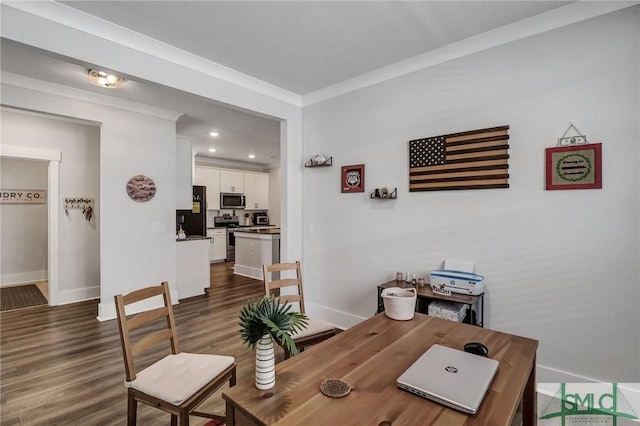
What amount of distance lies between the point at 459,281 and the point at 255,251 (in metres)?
4.38

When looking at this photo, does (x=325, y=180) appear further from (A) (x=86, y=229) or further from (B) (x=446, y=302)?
(A) (x=86, y=229)

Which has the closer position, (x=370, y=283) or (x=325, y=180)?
(x=370, y=283)

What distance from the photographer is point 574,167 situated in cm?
208

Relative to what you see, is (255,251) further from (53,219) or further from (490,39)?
(490,39)

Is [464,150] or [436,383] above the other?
[464,150]

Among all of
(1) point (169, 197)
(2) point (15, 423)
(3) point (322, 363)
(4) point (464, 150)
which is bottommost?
(2) point (15, 423)

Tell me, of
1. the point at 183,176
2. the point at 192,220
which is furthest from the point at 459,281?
the point at 192,220

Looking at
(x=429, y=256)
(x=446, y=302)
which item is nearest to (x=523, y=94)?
(x=429, y=256)

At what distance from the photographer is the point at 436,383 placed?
102 centimetres

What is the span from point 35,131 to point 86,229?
1481 mm

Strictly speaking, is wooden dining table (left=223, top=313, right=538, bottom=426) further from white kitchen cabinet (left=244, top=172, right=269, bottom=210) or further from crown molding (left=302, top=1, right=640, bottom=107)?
white kitchen cabinet (left=244, top=172, right=269, bottom=210)

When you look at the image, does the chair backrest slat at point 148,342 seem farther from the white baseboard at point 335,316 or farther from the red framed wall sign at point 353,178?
the red framed wall sign at point 353,178

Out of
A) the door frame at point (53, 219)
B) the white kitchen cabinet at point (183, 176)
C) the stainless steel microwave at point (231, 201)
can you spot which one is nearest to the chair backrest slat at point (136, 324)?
the white kitchen cabinet at point (183, 176)

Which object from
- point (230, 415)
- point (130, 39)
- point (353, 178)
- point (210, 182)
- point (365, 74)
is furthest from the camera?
point (210, 182)
